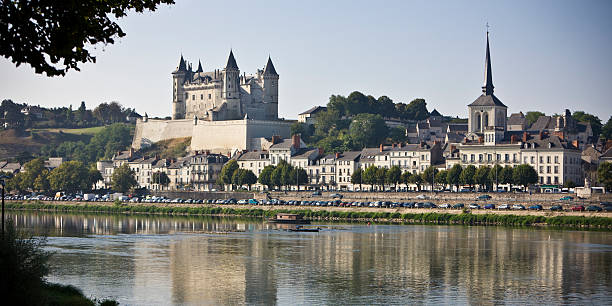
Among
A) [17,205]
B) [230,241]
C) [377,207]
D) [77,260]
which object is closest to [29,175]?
[17,205]

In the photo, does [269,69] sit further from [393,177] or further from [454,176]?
[454,176]

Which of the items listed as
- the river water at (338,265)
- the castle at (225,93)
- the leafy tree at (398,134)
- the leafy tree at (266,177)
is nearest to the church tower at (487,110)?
the leafy tree at (398,134)

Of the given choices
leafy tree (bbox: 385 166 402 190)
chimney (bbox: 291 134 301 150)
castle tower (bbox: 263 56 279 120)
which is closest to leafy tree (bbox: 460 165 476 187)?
leafy tree (bbox: 385 166 402 190)

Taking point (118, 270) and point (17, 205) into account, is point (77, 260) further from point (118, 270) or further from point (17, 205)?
point (17, 205)

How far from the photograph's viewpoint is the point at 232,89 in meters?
102

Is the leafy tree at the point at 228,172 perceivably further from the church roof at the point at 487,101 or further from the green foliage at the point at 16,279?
the green foliage at the point at 16,279

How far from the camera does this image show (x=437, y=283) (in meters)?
27.9

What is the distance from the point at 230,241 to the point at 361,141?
5218 centimetres

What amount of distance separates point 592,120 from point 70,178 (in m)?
59.9

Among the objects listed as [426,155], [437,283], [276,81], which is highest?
[276,81]

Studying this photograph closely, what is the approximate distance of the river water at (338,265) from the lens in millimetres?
25359

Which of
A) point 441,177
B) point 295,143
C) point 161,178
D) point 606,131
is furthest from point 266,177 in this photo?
point 606,131

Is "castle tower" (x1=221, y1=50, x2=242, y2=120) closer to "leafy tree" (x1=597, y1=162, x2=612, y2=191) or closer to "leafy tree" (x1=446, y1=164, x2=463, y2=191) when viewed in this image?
"leafy tree" (x1=446, y1=164, x2=463, y2=191)

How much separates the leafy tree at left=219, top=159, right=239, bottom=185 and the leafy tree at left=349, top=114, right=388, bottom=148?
16.9 metres
